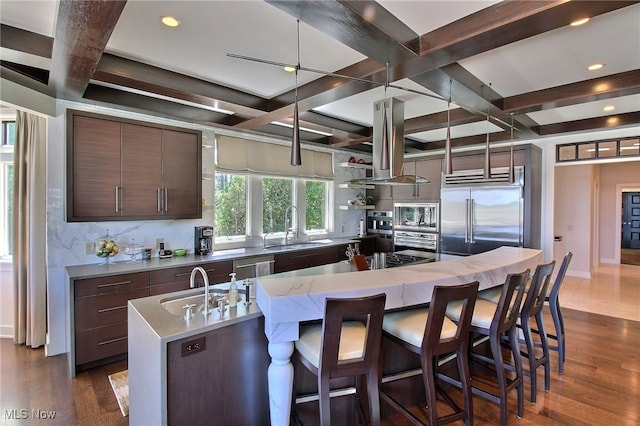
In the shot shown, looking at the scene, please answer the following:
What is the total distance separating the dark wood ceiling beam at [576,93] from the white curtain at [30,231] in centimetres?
512

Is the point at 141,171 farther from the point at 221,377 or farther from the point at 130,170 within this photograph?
the point at 221,377

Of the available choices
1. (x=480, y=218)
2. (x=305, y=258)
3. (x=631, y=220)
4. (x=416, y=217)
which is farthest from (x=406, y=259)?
(x=631, y=220)

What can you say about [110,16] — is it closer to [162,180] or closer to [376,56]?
[376,56]

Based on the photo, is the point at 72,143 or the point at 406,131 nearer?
the point at 72,143

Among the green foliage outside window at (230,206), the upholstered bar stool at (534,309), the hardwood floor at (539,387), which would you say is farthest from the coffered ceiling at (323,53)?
the hardwood floor at (539,387)

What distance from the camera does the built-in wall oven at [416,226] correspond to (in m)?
5.70

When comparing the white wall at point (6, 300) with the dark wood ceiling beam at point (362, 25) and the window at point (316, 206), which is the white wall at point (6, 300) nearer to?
the window at point (316, 206)

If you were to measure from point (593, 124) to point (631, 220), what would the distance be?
9.12 m

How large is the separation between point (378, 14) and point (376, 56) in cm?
34

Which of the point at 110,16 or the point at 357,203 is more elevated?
the point at 110,16

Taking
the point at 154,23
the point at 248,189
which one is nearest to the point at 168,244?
the point at 248,189

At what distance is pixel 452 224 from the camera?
5.42 metres

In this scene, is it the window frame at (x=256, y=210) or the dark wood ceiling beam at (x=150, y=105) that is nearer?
the dark wood ceiling beam at (x=150, y=105)

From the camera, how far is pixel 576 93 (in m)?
3.29
